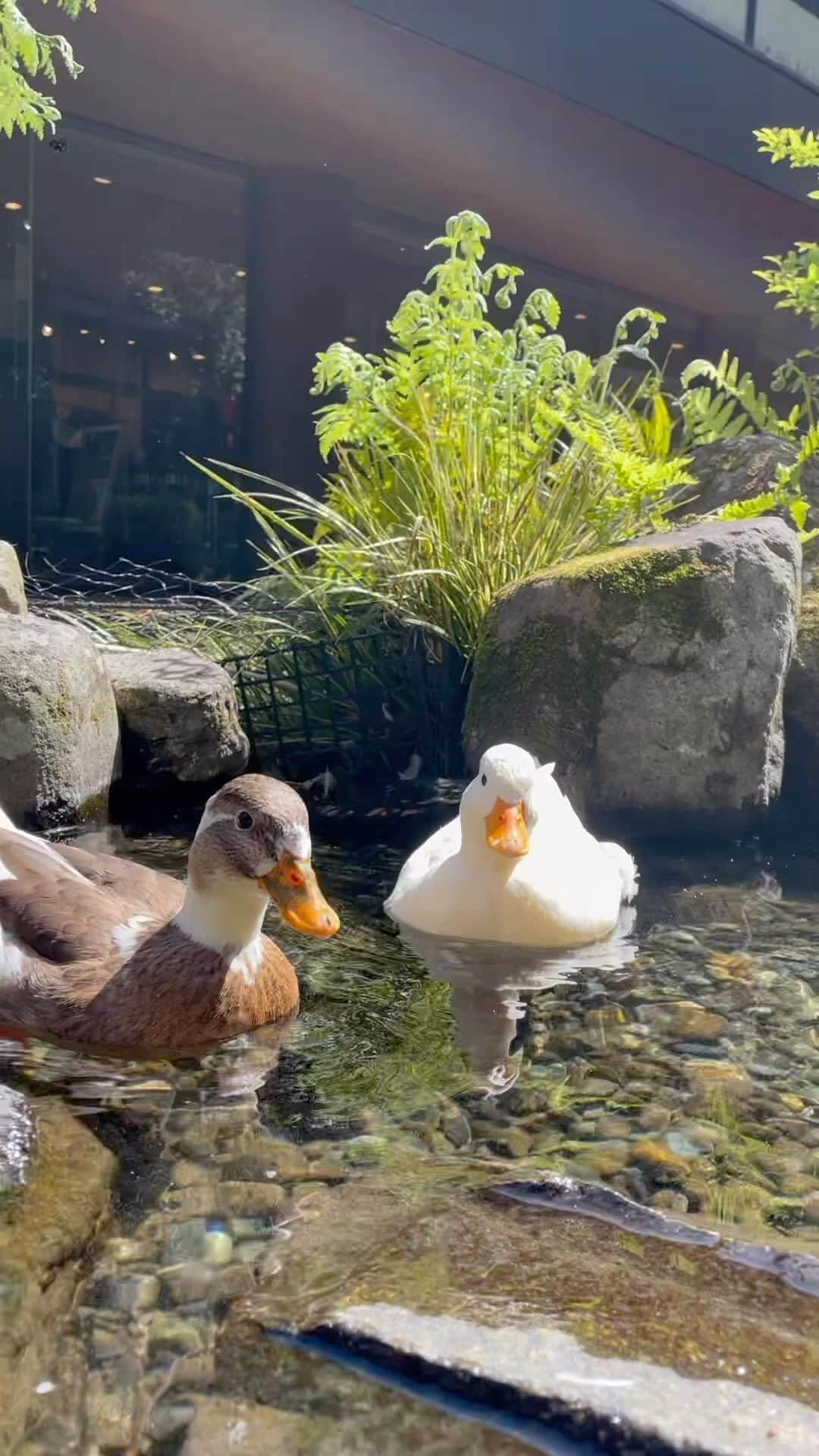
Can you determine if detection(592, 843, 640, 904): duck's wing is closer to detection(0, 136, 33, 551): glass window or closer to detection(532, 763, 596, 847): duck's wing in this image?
detection(532, 763, 596, 847): duck's wing

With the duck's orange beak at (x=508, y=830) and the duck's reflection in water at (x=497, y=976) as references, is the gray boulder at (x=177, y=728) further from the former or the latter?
the duck's orange beak at (x=508, y=830)

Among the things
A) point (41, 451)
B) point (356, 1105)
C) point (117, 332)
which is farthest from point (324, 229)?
point (356, 1105)

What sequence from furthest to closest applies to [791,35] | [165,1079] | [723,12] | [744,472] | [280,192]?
[791,35] < [723,12] < [280,192] < [744,472] < [165,1079]

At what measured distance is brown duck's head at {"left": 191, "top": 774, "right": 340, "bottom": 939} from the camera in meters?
3.01

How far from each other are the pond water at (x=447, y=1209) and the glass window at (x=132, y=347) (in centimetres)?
772

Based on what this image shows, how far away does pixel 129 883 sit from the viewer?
354 centimetres

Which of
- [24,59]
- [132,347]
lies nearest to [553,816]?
[24,59]

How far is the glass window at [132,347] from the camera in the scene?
413 inches

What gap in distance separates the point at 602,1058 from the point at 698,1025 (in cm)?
36

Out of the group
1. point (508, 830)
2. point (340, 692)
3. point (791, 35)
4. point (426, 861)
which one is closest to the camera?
point (508, 830)

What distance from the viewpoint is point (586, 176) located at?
12.0m

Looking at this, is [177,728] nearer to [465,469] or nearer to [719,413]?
[465,469]

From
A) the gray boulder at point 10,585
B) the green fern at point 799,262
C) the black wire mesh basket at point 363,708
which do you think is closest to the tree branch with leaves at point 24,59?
the gray boulder at point 10,585

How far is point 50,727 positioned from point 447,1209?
342 centimetres
